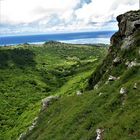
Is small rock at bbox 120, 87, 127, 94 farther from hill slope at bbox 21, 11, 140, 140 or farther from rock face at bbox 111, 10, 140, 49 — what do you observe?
rock face at bbox 111, 10, 140, 49

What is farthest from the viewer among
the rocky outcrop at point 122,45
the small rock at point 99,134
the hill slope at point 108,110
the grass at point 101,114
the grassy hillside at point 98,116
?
the rocky outcrop at point 122,45

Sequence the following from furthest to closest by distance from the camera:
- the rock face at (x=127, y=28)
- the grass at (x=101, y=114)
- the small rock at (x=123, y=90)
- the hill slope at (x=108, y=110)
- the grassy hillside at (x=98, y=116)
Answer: the rock face at (x=127, y=28) → the small rock at (x=123, y=90) → the hill slope at (x=108, y=110) → the grass at (x=101, y=114) → the grassy hillside at (x=98, y=116)

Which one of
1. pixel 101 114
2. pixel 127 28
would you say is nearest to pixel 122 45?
pixel 127 28

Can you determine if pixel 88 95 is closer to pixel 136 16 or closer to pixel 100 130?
pixel 100 130

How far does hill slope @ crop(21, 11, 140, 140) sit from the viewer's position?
151 ft

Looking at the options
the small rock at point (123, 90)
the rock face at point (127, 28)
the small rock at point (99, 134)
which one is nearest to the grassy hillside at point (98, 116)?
the small rock at point (123, 90)

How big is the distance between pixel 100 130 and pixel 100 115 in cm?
708

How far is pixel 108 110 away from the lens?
180 ft

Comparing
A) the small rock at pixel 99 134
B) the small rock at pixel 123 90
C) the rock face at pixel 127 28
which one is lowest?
the small rock at pixel 99 134

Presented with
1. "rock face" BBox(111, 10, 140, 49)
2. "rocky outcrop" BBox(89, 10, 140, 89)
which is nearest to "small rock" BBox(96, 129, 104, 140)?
"rocky outcrop" BBox(89, 10, 140, 89)

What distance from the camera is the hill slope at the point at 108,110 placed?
45906 mm

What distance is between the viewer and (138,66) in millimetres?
68812

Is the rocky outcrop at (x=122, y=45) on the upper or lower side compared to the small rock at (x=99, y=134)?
upper

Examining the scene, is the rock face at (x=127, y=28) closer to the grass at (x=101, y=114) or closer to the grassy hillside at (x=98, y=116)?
the grass at (x=101, y=114)
